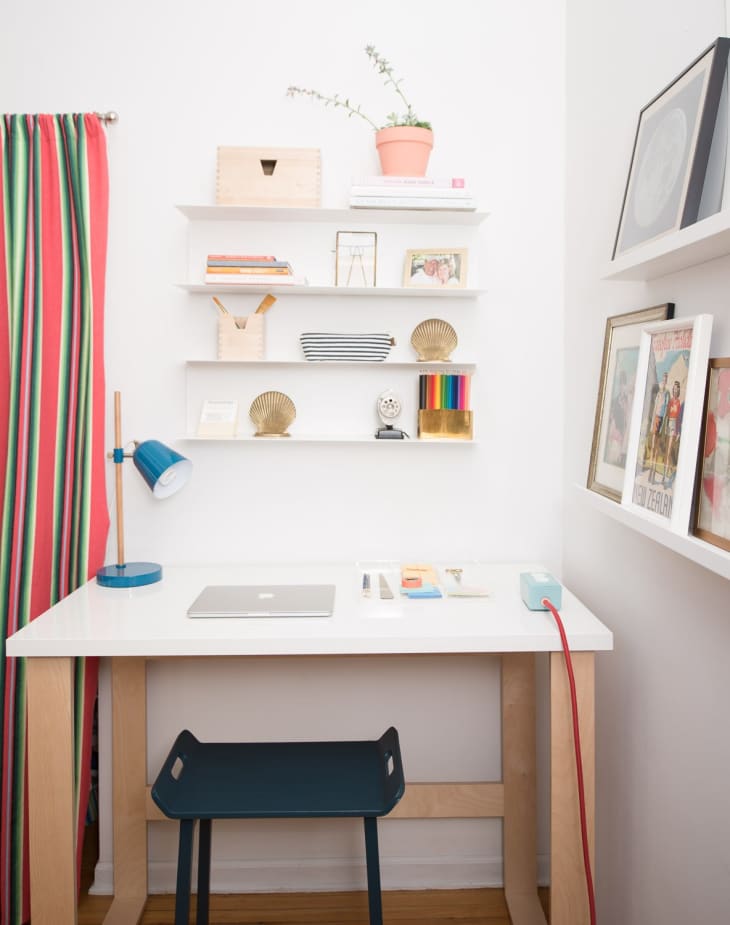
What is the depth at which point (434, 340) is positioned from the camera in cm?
230

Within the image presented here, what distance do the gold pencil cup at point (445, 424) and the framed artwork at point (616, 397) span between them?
17.2 inches

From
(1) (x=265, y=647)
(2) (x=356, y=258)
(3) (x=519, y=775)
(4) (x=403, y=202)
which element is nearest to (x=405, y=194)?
(4) (x=403, y=202)

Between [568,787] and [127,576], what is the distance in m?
1.17

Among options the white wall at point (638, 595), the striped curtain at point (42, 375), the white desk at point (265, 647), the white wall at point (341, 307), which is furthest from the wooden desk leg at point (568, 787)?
the striped curtain at point (42, 375)

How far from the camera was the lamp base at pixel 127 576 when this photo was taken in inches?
81.5

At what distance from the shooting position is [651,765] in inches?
68.3

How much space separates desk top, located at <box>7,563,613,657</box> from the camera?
1.67m

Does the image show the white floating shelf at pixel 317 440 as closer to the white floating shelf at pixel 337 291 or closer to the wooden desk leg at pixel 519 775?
the white floating shelf at pixel 337 291

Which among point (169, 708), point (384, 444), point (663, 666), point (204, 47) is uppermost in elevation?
point (204, 47)

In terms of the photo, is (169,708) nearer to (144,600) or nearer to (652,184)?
(144,600)

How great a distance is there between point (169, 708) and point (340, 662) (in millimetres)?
521

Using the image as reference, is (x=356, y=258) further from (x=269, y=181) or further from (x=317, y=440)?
(x=317, y=440)

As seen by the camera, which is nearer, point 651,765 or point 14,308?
point 651,765

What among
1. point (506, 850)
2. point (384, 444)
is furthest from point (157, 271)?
point (506, 850)
